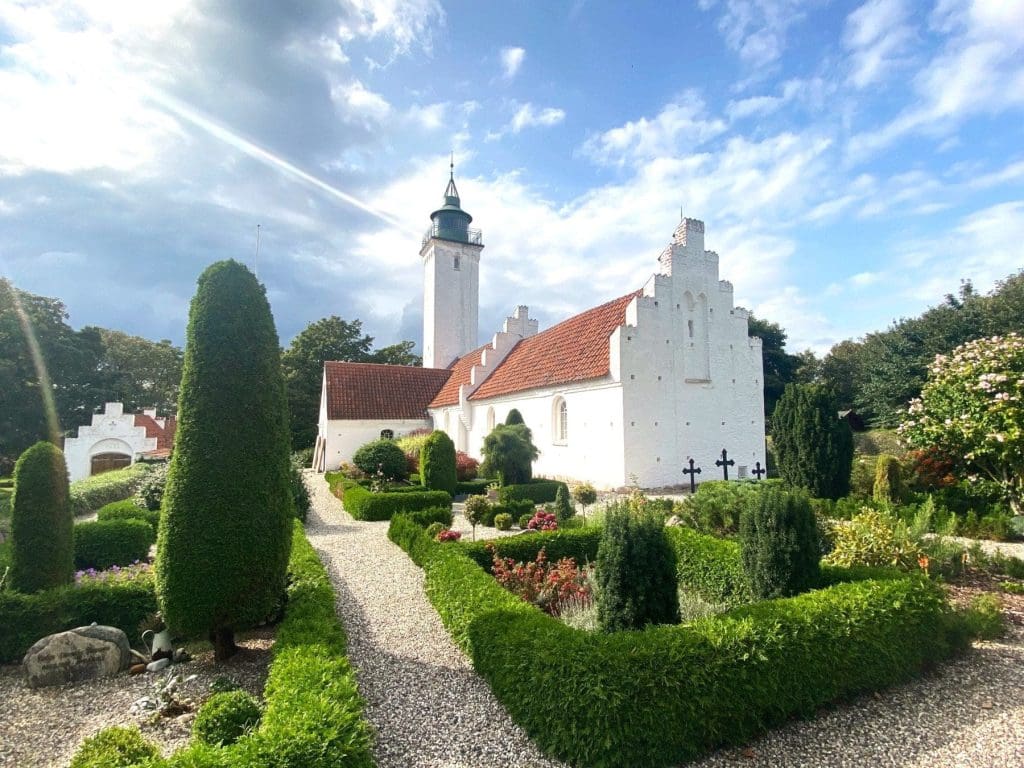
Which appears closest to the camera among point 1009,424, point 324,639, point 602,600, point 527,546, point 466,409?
point 324,639

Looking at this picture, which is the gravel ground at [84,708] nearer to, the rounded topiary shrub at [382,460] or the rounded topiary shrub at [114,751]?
the rounded topiary shrub at [114,751]

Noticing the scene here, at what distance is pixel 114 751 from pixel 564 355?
56.8 feet

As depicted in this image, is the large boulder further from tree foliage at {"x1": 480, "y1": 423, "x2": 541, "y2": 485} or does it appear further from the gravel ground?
tree foliage at {"x1": 480, "y1": 423, "x2": 541, "y2": 485}

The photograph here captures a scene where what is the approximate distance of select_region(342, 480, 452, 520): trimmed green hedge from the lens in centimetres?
1309

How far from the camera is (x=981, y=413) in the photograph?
10617 millimetres

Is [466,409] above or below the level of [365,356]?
below

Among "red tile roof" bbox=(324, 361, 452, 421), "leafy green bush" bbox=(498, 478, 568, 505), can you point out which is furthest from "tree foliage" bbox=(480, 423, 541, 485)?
"red tile roof" bbox=(324, 361, 452, 421)

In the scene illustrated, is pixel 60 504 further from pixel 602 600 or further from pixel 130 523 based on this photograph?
pixel 602 600

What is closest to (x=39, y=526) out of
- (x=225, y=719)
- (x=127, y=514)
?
(x=225, y=719)

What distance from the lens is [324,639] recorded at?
15.2 ft

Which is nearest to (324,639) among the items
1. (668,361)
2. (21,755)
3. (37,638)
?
(21,755)

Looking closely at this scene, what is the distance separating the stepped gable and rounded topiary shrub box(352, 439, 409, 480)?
6003 mm

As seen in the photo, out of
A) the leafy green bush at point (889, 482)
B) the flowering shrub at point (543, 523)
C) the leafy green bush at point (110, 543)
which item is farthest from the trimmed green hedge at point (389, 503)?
the leafy green bush at point (889, 482)

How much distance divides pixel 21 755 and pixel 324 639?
86.7 inches
